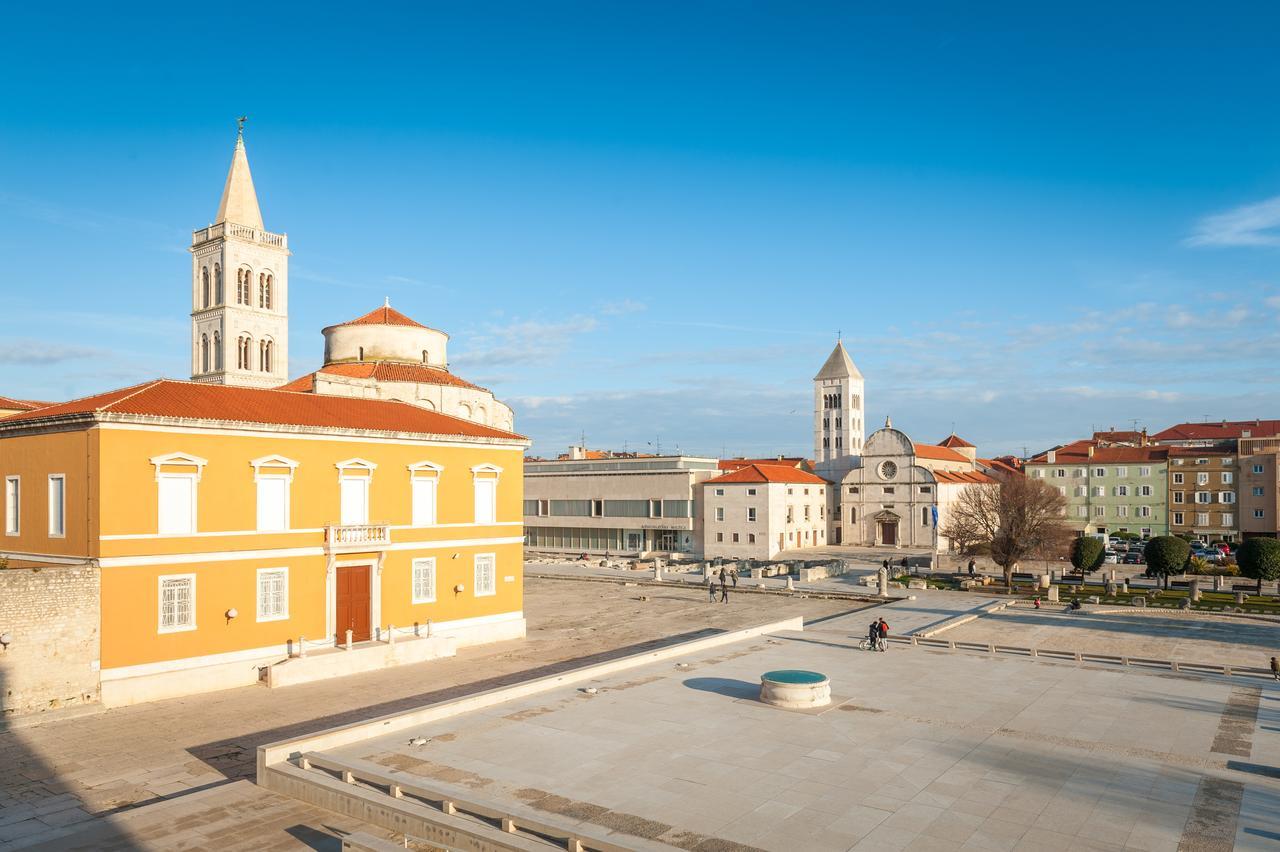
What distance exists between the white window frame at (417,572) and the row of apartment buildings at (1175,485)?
6738 cm

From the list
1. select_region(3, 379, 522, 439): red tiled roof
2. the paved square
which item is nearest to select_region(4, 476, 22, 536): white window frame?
select_region(3, 379, 522, 439): red tiled roof

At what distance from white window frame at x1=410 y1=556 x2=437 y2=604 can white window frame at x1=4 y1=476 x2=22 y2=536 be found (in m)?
12.4

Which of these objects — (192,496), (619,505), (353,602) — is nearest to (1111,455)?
(619,505)

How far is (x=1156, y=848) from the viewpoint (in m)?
13.8

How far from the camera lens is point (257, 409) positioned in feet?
99.9

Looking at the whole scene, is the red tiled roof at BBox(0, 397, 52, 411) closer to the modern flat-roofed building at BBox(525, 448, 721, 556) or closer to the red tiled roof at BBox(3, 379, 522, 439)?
the red tiled roof at BBox(3, 379, 522, 439)

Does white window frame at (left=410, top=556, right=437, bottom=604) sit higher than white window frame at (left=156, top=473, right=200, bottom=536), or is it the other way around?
white window frame at (left=156, top=473, right=200, bottom=536)

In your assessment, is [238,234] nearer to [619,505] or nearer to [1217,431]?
[619,505]

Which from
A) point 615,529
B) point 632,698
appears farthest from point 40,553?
point 615,529

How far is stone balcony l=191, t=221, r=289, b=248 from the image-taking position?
182ft

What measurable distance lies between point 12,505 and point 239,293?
30.2 m

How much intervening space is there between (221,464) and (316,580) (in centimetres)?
501

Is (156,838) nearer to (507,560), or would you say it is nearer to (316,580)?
(316,580)

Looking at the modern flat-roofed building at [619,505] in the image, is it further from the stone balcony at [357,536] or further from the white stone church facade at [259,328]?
the stone balcony at [357,536]
